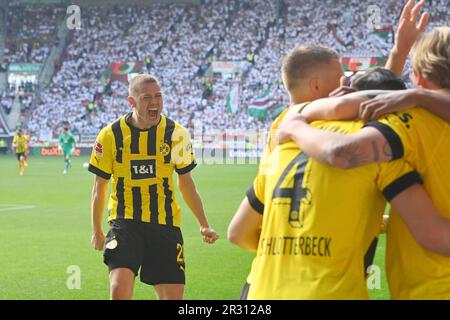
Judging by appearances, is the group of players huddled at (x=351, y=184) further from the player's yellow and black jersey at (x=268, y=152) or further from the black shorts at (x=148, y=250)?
the black shorts at (x=148, y=250)

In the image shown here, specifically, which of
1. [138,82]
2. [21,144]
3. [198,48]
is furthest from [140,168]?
[198,48]

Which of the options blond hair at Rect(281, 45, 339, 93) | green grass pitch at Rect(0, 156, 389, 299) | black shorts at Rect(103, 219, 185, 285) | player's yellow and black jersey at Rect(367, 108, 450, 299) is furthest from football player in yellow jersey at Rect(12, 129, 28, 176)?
player's yellow and black jersey at Rect(367, 108, 450, 299)

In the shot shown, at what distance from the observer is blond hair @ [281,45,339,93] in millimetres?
3107

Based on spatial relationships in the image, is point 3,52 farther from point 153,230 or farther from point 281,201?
point 281,201

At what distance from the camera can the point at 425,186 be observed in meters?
2.85

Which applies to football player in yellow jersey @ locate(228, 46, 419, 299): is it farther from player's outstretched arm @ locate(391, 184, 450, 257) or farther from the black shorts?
the black shorts

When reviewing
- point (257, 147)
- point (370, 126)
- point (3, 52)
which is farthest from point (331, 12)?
point (370, 126)

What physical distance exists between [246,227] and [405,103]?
2.64 ft

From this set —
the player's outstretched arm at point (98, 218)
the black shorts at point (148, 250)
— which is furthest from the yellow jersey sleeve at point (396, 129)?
the player's outstretched arm at point (98, 218)

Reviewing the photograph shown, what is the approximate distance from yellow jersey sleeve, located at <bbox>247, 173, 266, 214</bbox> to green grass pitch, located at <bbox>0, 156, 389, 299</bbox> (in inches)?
195

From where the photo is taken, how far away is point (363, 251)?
2797 mm

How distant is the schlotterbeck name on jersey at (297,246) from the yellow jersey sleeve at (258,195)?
23 centimetres

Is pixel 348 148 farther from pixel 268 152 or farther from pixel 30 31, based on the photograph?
pixel 30 31

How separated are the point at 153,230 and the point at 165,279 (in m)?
0.40
